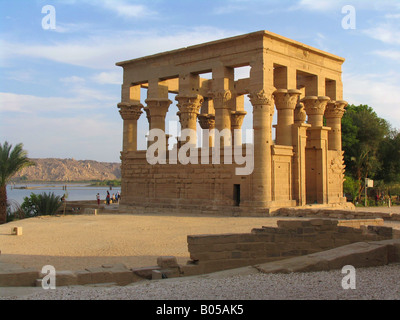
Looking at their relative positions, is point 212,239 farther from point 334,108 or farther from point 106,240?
point 334,108

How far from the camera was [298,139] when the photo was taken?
23.9 metres

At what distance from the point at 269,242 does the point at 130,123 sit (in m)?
20.4

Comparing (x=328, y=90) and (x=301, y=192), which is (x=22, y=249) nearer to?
(x=301, y=192)

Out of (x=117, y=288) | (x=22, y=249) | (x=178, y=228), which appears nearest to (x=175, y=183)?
(x=178, y=228)

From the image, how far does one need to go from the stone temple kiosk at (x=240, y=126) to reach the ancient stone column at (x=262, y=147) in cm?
5

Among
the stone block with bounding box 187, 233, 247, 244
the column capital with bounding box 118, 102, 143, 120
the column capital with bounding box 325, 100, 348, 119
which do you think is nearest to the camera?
the stone block with bounding box 187, 233, 247, 244

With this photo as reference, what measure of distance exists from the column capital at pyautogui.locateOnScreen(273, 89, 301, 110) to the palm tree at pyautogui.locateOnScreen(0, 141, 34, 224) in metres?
14.3

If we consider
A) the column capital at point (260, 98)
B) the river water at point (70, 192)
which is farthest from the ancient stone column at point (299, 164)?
the river water at point (70, 192)

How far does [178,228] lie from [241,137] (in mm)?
13131

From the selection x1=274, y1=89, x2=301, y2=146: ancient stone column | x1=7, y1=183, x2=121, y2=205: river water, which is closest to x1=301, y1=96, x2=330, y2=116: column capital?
x1=274, y1=89, x2=301, y2=146: ancient stone column

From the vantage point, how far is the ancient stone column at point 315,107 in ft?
82.5

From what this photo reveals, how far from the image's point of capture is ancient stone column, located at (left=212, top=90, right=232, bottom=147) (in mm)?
24125

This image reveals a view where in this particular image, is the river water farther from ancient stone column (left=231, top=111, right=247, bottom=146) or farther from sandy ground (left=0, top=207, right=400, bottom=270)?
sandy ground (left=0, top=207, right=400, bottom=270)

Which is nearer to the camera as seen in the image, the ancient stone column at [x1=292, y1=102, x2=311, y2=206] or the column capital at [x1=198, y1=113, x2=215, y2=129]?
the ancient stone column at [x1=292, y1=102, x2=311, y2=206]
